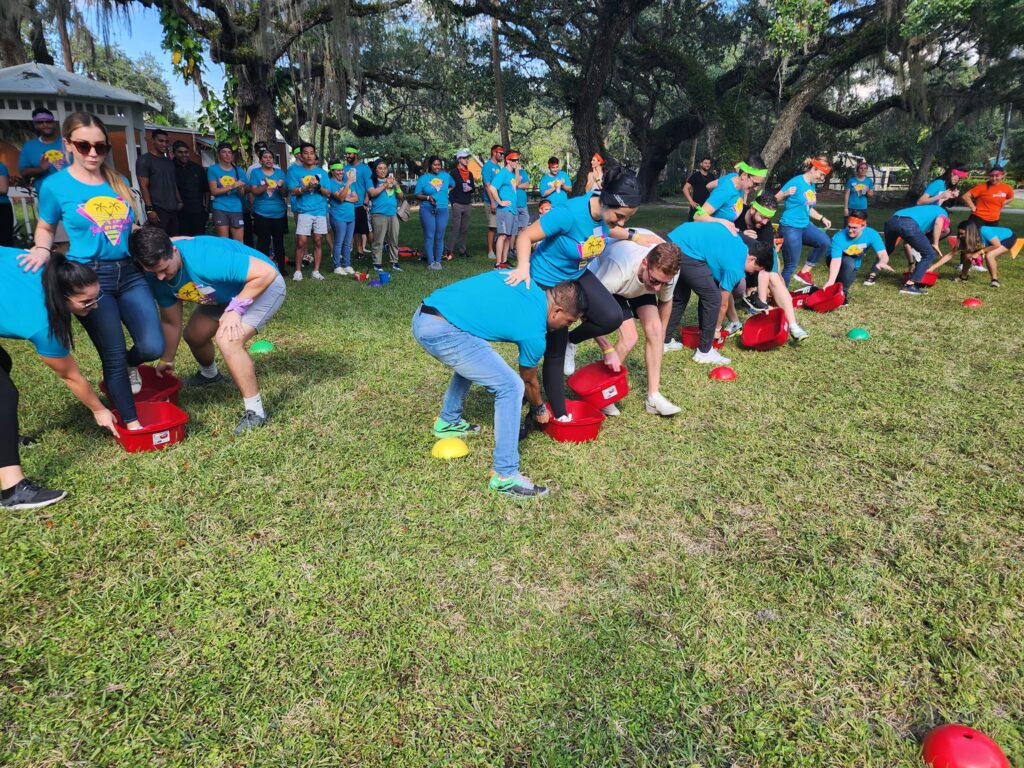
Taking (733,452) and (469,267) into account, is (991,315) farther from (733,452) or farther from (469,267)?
(469,267)

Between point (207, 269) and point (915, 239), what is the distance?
957 centimetres

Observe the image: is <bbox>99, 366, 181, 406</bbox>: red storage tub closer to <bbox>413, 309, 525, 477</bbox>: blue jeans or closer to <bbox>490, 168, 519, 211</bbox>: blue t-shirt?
<bbox>413, 309, 525, 477</bbox>: blue jeans

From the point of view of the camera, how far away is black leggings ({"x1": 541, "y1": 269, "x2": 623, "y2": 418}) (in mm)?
3887

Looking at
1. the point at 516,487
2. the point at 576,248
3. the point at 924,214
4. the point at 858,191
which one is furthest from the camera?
the point at 858,191

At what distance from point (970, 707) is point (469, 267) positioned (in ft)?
33.4

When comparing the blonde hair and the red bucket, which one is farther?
the red bucket

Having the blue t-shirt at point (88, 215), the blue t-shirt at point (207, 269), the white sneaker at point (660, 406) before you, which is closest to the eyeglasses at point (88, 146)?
the blue t-shirt at point (88, 215)

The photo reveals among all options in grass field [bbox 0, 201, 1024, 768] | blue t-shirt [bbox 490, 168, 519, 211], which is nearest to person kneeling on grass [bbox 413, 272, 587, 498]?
grass field [bbox 0, 201, 1024, 768]

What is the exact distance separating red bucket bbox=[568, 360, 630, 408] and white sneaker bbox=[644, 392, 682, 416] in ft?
0.94

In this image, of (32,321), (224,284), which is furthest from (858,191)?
(32,321)

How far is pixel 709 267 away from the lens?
545 cm

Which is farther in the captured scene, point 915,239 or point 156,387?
point 915,239

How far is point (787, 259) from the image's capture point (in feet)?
26.8

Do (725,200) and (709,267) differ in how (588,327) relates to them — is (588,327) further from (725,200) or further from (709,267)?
(725,200)
